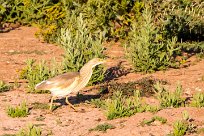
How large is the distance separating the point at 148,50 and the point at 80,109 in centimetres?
281

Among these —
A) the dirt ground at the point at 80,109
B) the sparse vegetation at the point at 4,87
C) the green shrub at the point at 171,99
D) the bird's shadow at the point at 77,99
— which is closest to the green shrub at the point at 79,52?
the dirt ground at the point at 80,109

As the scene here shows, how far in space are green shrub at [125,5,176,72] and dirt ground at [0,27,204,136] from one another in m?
0.20

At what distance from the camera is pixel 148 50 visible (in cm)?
1290

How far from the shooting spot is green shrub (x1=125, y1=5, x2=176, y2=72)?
12867 millimetres

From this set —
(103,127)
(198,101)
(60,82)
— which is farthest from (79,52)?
(103,127)

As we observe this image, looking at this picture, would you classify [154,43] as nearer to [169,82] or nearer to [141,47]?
[141,47]

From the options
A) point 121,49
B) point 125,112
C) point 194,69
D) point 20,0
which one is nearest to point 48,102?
point 125,112

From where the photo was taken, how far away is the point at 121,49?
1557cm

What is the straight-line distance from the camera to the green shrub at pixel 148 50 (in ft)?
42.2

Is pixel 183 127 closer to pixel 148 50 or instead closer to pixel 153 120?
pixel 153 120

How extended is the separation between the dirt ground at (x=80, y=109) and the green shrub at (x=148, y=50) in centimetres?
20

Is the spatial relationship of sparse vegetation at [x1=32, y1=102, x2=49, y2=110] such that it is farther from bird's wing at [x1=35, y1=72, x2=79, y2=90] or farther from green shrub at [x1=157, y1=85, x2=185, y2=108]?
green shrub at [x1=157, y1=85, x2=185, y2=108]

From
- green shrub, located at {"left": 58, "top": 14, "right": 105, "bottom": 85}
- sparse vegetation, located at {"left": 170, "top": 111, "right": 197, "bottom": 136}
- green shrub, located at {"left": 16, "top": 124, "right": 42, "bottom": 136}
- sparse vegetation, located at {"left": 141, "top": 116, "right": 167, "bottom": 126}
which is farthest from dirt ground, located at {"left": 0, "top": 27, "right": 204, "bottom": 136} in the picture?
green shrub, located at {"left": 58, "top": 14, "right": 105, "bottom": 85}

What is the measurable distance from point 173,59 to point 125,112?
177 inches
